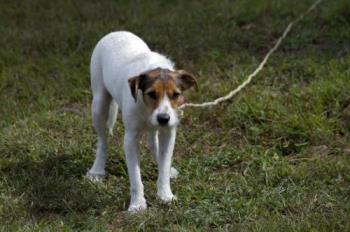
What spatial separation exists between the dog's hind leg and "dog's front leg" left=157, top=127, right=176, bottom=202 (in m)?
0.79

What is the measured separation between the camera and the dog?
230 inches

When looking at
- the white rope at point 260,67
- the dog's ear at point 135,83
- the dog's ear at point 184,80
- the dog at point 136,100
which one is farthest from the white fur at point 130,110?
the white rope at point 260,67

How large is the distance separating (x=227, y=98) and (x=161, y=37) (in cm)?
204

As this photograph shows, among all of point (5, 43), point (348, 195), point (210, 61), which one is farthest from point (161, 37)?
point (348, 195)

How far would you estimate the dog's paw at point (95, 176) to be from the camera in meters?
6.82

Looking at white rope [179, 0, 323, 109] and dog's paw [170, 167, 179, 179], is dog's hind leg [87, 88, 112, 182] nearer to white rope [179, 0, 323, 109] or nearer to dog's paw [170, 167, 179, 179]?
dog's paw [170, 167, 179, 179]

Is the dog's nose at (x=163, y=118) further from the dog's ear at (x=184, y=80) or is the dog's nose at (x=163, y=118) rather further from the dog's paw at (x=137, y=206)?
the dog's paw at (x=137, y=206)

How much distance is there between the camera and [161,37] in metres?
9.94

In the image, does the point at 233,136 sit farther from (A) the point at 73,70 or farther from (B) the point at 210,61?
(A) the point at 73,70

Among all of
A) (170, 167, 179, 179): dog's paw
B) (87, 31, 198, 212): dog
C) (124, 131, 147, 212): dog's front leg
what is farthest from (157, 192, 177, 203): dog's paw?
(170, 167, 179, 179): dog's paw

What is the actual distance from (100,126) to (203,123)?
49.4 inches

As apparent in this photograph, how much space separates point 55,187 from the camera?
6.71m

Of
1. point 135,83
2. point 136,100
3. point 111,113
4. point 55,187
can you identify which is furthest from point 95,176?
point 135,83

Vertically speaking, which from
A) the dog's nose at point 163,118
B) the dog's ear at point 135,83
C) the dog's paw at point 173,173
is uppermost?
the dog's ear at point 135,83
